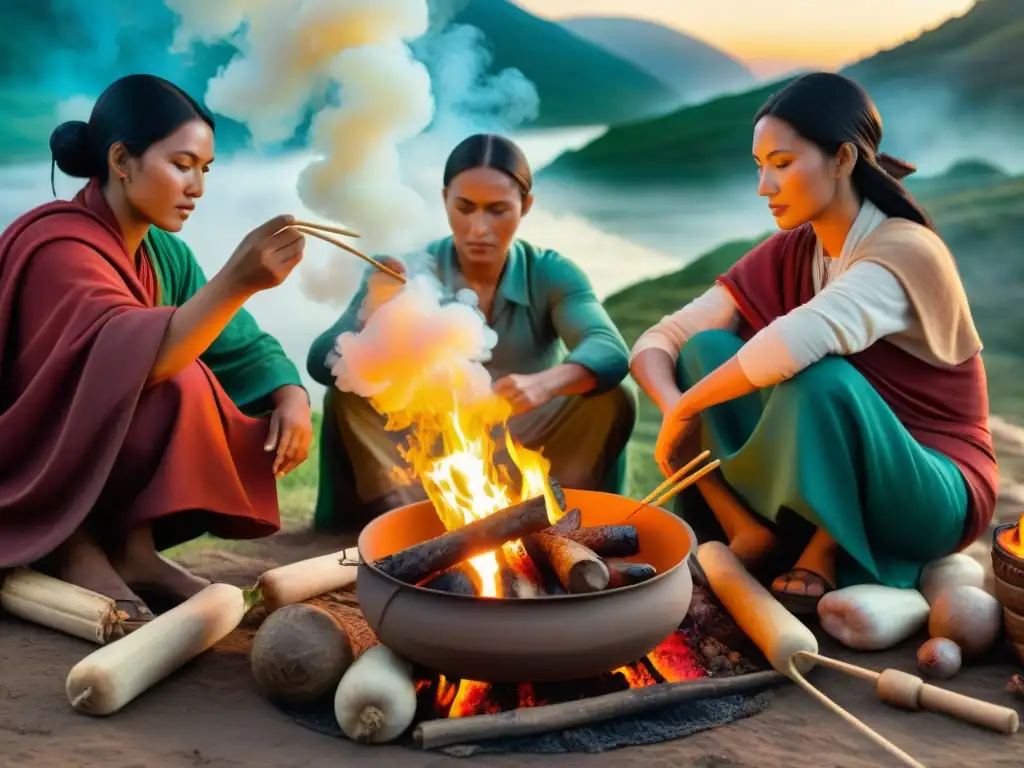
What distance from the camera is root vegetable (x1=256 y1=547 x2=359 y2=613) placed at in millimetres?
3477

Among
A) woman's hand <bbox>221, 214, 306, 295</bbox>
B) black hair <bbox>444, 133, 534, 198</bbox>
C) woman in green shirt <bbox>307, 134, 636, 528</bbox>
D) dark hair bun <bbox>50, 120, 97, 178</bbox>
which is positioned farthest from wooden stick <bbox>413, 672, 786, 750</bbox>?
dark hair bun <bbox>50, 120, 97, 178</bbox>

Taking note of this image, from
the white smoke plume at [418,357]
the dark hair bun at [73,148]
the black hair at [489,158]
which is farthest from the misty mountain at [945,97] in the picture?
the dark hair bun at [73,148]

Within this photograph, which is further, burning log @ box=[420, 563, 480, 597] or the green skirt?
the green skirt

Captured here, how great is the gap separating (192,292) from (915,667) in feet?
9.87

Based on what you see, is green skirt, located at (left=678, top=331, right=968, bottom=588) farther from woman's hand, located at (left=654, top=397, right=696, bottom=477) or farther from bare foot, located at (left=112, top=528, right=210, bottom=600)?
bare foot, located at (left=112, top=528, right=210, bottom=600)

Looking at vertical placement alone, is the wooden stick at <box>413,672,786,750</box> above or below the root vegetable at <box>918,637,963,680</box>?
below

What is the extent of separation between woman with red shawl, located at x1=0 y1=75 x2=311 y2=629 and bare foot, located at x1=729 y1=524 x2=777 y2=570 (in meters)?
1.69

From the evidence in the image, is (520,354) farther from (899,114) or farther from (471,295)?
(899,114)

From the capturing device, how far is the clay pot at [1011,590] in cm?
302

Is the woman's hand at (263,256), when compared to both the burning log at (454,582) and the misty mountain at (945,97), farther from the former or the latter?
the misty mountain at (945,97)

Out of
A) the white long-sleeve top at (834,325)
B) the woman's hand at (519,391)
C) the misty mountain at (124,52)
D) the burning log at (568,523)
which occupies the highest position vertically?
the misty mountain at (124,52)

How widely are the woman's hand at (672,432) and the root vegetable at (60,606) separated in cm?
201

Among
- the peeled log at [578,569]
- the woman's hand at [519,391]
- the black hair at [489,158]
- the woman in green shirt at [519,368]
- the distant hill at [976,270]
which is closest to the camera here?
the peeled log at [578,569]

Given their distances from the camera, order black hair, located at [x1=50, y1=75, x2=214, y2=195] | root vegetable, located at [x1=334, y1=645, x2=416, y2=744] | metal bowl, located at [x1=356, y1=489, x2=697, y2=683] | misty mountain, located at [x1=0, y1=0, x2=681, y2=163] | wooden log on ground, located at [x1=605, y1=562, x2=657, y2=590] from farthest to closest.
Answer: misty mountain, located at [x1=0, y1=0, x2=681, y2=163] → black hair, located at [x1=50, y1=75, x2=214, y2=195] → wooden log on ground, located at [x1=605, y1=562, x2=657, y2=590] → root vegetable, located at [x1=334, y1=645, x2=416, y2=744] → metal bowl, located at [x1=356, y1=489, x2=697, y2=683]
